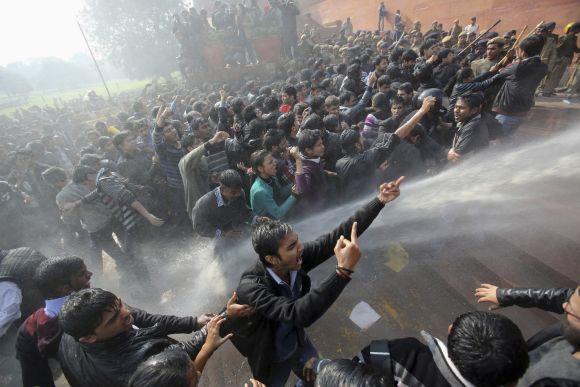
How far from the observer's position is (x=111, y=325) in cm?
189

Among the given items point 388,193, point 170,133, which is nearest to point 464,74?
point 388,193

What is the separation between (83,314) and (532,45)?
6801 mm

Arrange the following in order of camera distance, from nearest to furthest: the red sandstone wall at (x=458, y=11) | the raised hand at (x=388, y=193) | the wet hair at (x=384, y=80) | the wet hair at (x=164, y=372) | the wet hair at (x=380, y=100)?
1. the wet hair at (x=164, y=372)
2. the raised hand at (x=388, y=193)
3. the wet hair at (x=380, y=100)
4. the wet hair at (x=384, y=80)
5. the red sandstone wall at (x=458, y=11)

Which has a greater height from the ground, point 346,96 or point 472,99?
point 472,99

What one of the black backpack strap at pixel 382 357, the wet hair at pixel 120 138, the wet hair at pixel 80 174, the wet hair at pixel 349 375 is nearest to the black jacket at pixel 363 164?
the black backpack strap at pixel 382 357

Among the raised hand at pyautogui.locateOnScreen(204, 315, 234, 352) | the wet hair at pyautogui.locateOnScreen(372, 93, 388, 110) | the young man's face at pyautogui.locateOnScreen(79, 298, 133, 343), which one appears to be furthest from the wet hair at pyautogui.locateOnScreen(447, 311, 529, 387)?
the wet hair at pyautogui.locateOnScreen(372, 93, 388, 110)

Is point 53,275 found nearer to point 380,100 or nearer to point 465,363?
point 465,363

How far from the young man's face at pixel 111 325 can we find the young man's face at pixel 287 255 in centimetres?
103

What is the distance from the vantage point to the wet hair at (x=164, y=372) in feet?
4.73

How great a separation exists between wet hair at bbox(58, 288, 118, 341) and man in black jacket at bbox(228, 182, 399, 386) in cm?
88

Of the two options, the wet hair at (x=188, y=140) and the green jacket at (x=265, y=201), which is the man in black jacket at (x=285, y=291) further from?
the wet hair at (x=188, y=140)

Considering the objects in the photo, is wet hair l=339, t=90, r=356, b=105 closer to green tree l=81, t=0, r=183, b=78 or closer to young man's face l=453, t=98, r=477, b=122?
young man's face l=453, t=98, r=477, b=122

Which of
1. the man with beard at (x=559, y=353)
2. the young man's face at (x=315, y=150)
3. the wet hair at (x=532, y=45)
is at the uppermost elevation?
the wet hair at (x=532, y=45)

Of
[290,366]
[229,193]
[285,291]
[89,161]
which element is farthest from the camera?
[89,161]
